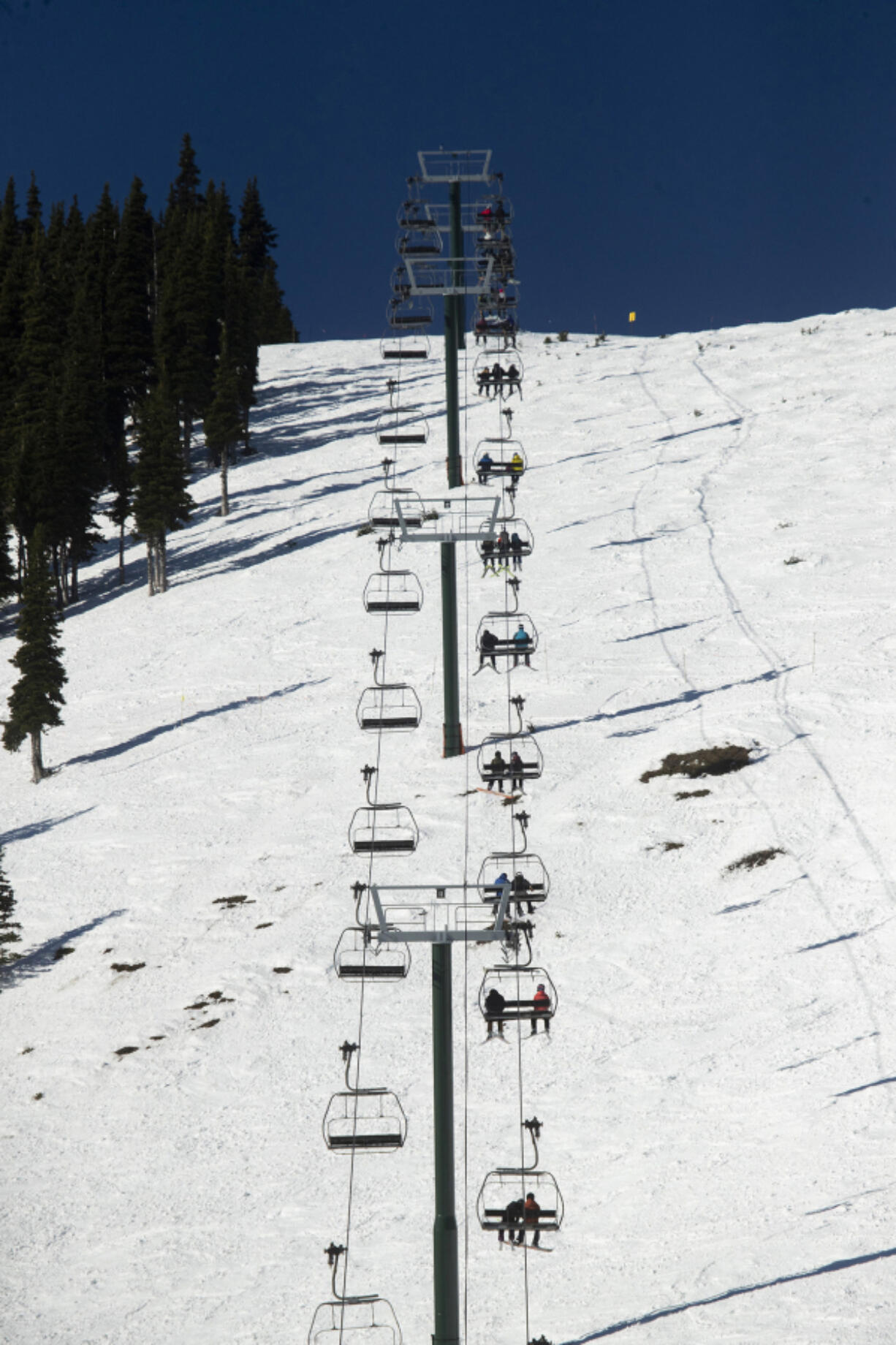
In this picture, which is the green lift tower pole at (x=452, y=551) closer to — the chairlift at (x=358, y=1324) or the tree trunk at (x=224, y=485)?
the chairlift at (x=358, y=1324)

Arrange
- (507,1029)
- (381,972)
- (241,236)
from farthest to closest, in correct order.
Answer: (241,236) → (507,1029) → (381,972)

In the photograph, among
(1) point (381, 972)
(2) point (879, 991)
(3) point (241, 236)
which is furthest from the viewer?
(3) point (241, 236)

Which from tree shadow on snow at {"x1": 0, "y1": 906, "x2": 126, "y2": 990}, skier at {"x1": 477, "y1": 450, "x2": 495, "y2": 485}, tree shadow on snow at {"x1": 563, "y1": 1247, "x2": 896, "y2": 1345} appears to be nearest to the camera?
tree shadow on snow at {"x1": 563, "y1": 1247, "x2": 896, "y2": 1345}

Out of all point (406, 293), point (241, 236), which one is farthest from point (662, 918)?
point (241, 236)

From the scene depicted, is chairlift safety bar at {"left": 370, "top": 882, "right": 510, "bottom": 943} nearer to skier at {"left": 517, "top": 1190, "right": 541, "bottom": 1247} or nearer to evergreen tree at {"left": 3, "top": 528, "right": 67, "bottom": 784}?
skier at {"left": 517, "top": 1190, "right": 541, "bottom": 1247}

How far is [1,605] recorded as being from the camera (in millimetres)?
60562

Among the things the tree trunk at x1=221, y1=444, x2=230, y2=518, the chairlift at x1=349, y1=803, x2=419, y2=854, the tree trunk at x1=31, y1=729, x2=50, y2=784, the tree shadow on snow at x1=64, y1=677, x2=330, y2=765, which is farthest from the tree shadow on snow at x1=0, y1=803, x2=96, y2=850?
the tree trunk at x1=221, y1=444, x2=230, y2=518

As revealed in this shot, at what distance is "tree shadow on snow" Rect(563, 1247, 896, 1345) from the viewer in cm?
1450

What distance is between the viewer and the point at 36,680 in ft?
127

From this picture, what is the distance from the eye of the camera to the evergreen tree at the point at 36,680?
38.0 meters

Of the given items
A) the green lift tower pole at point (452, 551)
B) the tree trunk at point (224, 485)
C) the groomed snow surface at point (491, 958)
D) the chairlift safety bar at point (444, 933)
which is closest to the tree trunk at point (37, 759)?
the groomed snow surface at point (491, 958)

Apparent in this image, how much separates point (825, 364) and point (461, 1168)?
5627 cm

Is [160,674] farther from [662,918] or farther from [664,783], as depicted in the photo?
[662,918]

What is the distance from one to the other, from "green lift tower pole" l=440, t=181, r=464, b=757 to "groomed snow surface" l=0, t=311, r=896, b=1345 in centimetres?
121
